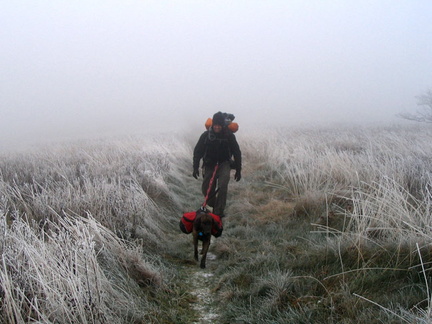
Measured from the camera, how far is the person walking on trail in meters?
5.56

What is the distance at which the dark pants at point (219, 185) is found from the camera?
5551 millimetres

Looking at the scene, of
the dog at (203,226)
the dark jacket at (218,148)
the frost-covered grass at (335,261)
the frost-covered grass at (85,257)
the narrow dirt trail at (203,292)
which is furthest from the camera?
the dark jacket at (218,148)

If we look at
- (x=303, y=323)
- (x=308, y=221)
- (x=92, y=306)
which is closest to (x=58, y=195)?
(x=92, y=306)

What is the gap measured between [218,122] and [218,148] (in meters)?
0.55

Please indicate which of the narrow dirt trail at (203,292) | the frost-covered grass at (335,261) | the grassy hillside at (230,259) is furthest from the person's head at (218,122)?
the narrow dirt trail at (203,292)

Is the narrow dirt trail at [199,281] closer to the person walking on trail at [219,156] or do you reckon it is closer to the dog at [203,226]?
the dog at [203,226]

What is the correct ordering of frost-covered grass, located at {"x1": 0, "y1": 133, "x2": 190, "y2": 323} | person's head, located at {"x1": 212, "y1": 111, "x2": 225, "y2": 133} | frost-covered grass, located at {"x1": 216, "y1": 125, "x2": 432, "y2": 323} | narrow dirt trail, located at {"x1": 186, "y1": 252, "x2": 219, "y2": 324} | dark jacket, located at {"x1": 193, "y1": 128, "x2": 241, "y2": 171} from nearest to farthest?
frost-covered grass, located at {"x1": 0, "y1": 133, "x2": 190, "y2": 323} < frost-covered grass, located at {"x1": 216, "y1": 125, "x2": 432, "y2": 323} < narrow dirt trail, located at {"x1": 186, "y1": 252, "x2": 219, "y2": 324} < person's head, located at {"x1": 212, "y1": 111, "x2": 225, "y2": 133} < dark jacket, located at {"x1": 193, "y1": 128, "x2": 241, "y2": 171}

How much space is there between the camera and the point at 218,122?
18.0 feet

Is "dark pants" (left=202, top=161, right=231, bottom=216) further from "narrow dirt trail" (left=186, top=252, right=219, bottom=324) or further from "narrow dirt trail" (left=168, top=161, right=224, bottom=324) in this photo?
"narrow dirt trail" (left=186, top=252, right=219, bottom=324)

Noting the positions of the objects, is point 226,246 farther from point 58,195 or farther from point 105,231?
point 58,195

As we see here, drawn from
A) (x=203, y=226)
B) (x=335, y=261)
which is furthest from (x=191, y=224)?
(x=335, y=261)

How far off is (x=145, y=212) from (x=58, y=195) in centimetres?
125

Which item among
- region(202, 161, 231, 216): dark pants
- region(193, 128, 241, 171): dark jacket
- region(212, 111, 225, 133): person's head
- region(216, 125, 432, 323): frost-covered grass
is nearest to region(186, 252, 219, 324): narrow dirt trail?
region(216, 125, 432, 323): frost-covered grass

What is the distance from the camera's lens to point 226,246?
405 centimetres
